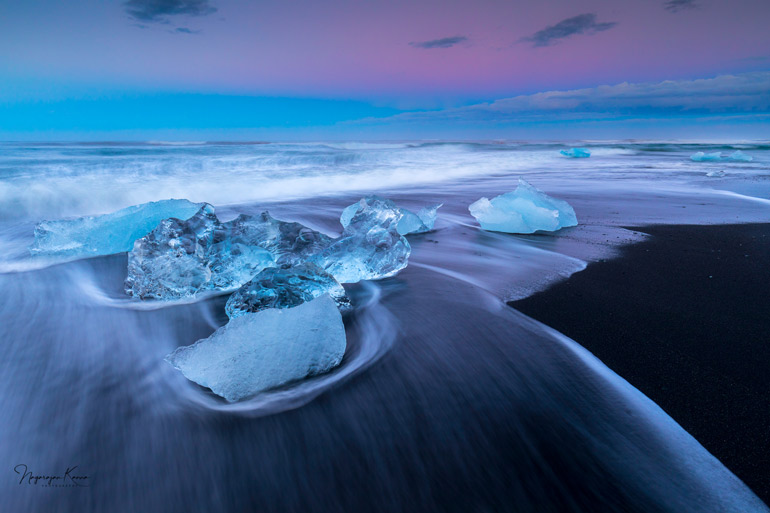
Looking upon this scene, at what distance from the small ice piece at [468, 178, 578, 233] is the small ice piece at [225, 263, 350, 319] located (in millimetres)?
2556

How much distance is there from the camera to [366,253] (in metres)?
2.69

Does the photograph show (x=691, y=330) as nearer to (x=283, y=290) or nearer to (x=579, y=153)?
(x=283, y=290)

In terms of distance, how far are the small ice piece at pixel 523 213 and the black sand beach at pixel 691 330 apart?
991mm

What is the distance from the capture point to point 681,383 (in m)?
1.50

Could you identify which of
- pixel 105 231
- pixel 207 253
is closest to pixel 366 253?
pixel 207 253

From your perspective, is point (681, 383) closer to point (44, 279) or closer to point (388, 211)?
point (388, 211)

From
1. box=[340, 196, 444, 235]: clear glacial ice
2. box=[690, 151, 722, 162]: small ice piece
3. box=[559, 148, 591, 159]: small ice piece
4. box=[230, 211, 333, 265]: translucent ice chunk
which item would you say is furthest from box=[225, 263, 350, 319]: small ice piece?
box=[559, 148, 591, 159]: small ice piece

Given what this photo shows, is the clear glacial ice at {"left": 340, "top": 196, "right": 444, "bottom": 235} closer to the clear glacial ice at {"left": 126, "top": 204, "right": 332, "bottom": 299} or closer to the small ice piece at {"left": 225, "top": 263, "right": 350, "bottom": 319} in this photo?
the clear glacial ice at {"left": 126, "top": 204, "right": 332, "bottom": 299}

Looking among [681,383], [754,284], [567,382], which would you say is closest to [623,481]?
[567,382]

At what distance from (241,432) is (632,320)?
75.8 inches

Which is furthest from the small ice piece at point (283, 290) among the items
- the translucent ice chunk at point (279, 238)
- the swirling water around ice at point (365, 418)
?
the translucent ice chunk at point (279, 238)

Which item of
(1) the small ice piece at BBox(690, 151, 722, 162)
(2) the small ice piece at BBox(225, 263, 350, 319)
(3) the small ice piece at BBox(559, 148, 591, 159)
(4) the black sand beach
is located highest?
(3) the small ice piece at BBox(559, 148, 591, 159)

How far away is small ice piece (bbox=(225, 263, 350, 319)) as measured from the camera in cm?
198

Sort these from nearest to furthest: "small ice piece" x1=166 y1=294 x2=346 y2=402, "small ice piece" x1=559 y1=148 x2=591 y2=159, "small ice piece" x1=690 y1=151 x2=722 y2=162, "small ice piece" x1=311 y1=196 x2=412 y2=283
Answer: "small ice piece" x1=166 y1=294 x2=346 y2=402
"small ice piece" x1=311 y1=196 x2=412 y2=283
"small ice piece" x1=690 y1=151 x2=722 y2=162
"small ice piece" x1=559 y1=148 x2=591 y2=159
